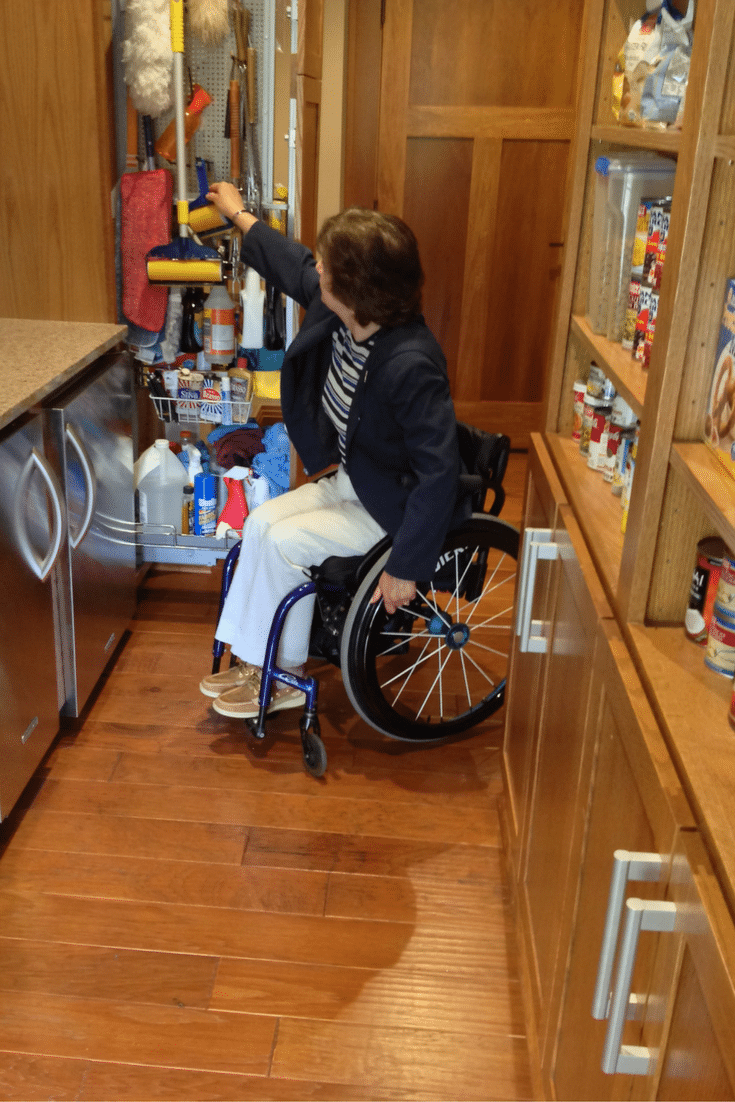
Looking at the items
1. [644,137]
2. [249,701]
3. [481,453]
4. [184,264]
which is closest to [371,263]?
[481,453]

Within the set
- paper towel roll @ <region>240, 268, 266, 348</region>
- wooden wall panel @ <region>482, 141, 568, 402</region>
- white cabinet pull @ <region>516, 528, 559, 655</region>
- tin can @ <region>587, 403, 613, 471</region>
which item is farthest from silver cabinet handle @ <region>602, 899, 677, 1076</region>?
wooden wall panel @ <region>482, 141, 568, 402</region>

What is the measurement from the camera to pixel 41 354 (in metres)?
Answer: 2.44

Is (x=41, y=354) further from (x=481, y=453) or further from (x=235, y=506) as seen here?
(x=481, y=453)

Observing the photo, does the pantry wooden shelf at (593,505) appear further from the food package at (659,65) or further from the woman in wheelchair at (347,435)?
the food package at (659,65)

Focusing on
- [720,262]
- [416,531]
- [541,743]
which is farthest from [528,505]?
[720,262]

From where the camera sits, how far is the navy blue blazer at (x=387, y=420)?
2195 mm

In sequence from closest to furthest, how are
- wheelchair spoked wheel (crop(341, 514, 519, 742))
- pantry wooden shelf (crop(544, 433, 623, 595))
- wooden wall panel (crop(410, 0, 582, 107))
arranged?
pantry wooden shelf (crop(544, 433, 623, 595))
wheelchair spoked wheel (crop(341, 514, 519, 742))
wooden wall panel (crop(410, 0, 582, 107))

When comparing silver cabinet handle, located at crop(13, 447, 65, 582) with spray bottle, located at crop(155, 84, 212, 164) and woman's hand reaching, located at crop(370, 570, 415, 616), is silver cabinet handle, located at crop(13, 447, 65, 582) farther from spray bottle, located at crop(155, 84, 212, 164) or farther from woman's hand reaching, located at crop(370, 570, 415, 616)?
spray bottle, located at crop(155, 84, 212, 164)

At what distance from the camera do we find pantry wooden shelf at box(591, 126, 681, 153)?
1.23 metres

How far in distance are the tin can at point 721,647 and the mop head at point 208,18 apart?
2150 millimetres

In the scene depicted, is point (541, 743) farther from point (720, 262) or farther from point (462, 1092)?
point (720, 262)

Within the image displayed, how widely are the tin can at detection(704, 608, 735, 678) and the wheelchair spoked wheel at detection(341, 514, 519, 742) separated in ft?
3.81

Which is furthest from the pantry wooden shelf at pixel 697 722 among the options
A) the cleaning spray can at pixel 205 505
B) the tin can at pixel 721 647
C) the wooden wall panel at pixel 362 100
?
the wooden wall panel at pixel 362 100

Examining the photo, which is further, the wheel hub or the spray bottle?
the spray bottle
